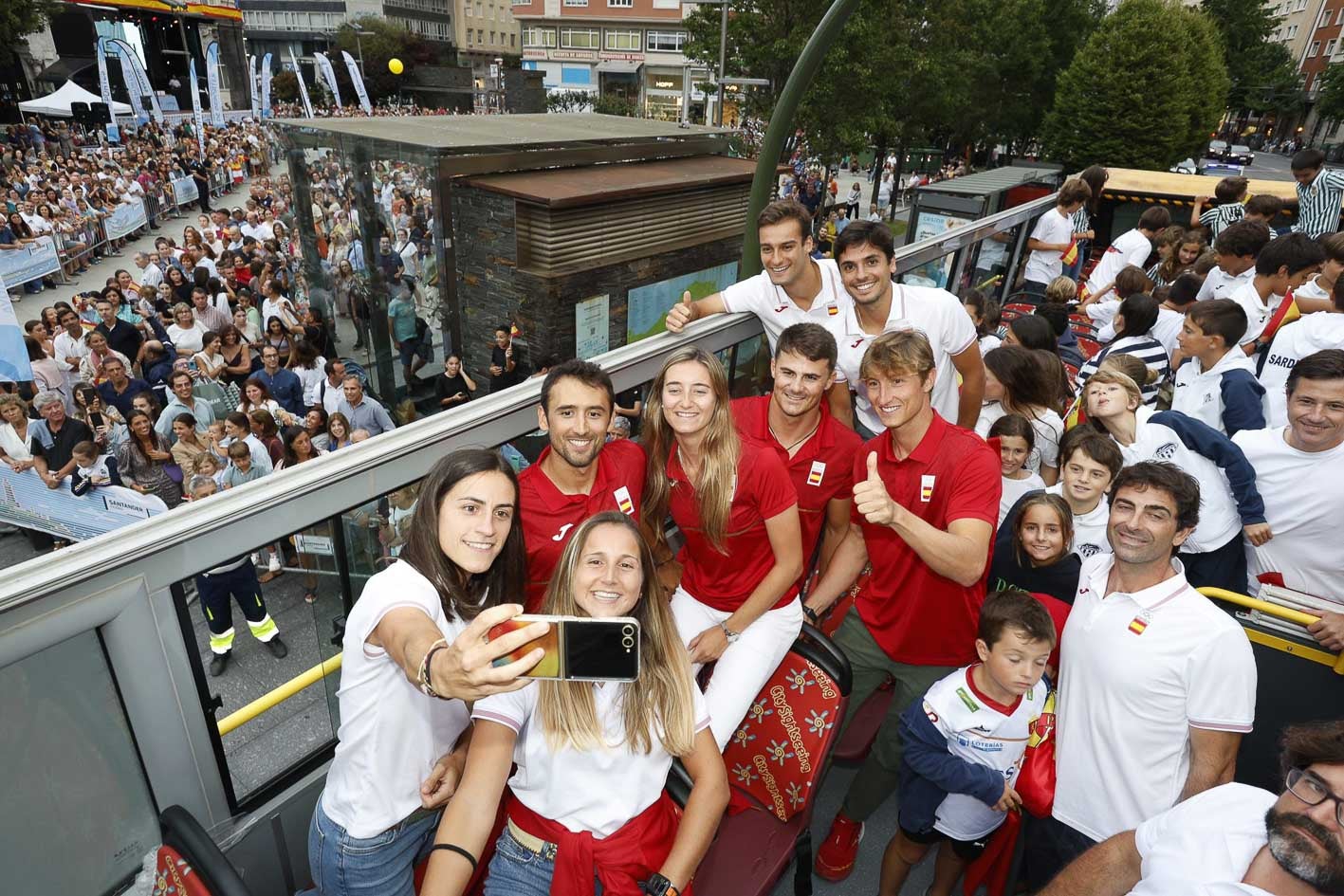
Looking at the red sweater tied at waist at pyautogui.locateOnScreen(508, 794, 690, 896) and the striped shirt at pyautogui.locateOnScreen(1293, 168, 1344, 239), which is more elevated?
the striped shirt at pyautogui.locateOnScreen(1293, 168, 1344, 239)

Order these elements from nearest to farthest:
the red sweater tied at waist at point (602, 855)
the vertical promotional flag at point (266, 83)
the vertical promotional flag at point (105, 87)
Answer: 1. the red sweater tied at waist at point (602, 855)
2. the vertical promotional flag at point (105, 87)
3. the vertical promotional flag at point (266, 83)

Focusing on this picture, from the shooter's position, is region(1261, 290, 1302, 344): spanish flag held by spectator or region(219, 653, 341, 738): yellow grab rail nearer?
region(219, 653, 341, 738): yellow grab rail

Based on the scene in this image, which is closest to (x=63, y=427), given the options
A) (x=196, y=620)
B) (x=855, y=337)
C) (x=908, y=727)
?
(x=196, y=620)

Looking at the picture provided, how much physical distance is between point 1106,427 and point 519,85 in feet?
221

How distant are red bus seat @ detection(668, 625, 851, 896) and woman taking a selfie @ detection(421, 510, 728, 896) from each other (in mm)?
361

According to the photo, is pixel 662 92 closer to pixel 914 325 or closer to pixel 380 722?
pixel 914 325

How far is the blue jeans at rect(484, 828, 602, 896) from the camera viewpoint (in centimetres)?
214

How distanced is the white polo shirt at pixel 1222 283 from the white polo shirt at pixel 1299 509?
2.91 metres

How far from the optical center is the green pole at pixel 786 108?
4.83m

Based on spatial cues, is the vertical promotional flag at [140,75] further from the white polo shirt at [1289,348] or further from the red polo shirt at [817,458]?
the white polo shirt at [1289,348]

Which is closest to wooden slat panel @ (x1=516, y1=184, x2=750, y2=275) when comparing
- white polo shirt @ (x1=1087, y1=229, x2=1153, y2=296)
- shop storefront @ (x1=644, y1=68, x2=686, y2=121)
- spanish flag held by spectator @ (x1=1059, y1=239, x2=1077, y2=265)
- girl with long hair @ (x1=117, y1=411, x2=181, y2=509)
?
girl with long hair @ (x1=117, y1=411, x2=181, y2=509)

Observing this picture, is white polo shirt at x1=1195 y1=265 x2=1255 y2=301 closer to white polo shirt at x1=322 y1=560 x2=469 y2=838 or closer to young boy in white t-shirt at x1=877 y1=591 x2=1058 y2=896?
young boy in white t-shirt at x1=877 y1=591 x2=1058 y2=896

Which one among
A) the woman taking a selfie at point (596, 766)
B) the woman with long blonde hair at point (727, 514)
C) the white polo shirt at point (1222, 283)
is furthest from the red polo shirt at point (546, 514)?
the white polo shirt at point (1222, 283)

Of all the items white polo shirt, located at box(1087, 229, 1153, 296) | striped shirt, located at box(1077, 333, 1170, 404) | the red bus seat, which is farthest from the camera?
white polo shirt, located at box(1087, 229, 1153, 296)
